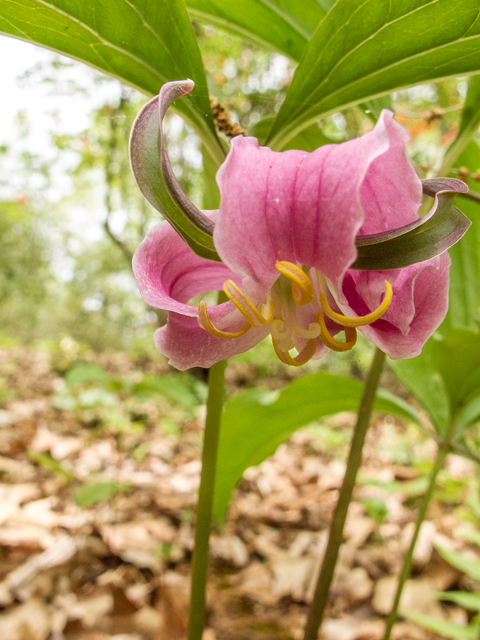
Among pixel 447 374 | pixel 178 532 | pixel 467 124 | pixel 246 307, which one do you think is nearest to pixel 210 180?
pixel 246 307

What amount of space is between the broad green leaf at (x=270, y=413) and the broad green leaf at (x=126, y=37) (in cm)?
47

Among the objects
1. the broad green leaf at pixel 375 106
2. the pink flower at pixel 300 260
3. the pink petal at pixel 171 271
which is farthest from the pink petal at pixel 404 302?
the broad green leaf at pixel 375 106

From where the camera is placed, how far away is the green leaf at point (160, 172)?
0.29 m

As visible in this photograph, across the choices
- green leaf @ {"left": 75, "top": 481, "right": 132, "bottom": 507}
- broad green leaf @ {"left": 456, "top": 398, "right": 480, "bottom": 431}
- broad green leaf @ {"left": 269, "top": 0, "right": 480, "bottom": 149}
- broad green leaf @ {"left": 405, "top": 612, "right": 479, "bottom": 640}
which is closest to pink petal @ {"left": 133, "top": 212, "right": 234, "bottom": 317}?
broad green leaf @ {"left": 269, "top": 0, "right": 480, "bottom": 149}

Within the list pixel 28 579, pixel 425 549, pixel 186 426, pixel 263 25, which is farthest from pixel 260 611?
pixel 186 426

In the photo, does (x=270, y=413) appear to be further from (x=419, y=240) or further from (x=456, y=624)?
(x=456, y=624)

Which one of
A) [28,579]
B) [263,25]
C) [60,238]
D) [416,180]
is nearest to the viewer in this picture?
[416,180]

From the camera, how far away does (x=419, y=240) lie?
276mm

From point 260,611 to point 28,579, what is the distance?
0.62m

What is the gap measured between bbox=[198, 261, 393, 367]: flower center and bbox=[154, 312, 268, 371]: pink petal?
21 mm

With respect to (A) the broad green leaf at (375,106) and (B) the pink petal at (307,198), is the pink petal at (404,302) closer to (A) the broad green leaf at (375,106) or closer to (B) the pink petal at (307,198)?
(B) the pink petal at (307,198)

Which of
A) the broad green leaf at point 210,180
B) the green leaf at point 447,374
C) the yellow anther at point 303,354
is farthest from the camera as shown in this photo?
the green leaf at point 447,374

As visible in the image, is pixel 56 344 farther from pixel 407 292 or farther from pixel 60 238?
pixel 407 292

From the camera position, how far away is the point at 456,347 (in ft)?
2.25
